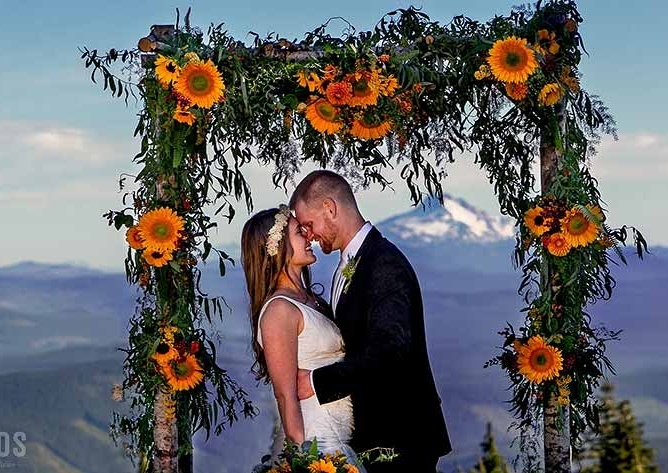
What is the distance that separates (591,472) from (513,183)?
1492mm

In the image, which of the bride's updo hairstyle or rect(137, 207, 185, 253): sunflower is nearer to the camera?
the bride's updo hairstyle

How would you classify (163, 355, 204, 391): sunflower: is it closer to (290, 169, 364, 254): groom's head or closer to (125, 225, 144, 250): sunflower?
(125, 225, 144, 250): sunflower

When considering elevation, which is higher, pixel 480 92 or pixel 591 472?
pixel 480 92

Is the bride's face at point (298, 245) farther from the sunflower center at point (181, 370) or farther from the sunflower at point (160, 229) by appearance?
the sunflower center at point (181, 370)

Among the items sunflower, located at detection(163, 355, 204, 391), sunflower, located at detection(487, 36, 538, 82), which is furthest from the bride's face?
sunflower, located at detection(487, 36, 538, 82)

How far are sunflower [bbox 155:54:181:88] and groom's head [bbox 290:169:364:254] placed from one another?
0.91 metres

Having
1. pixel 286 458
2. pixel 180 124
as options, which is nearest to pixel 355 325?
pixel 286 458

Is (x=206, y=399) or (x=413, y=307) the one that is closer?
(x=413, y=307)

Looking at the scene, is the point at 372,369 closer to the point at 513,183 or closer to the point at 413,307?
the point at 413,307

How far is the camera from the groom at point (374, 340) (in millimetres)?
4398

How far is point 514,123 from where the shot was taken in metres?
5.96

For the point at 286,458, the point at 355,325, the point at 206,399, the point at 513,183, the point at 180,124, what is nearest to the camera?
the point at 286,458

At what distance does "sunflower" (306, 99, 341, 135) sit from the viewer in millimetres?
5285

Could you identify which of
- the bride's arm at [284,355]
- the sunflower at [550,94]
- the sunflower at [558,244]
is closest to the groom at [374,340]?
the bride's arm at [284,355]
